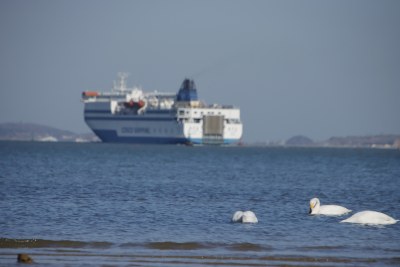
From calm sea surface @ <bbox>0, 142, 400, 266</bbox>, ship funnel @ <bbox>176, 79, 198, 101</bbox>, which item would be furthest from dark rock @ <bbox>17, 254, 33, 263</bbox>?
ship funnel @ <bbox>176, 79, 198, 101</bbox>

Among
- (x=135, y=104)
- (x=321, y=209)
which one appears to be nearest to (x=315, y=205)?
(x=321, y=209)

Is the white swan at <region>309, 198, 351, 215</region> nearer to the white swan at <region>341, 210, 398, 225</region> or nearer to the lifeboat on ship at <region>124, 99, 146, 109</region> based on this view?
the white swan at <region>341, 210, 398, 225</region>

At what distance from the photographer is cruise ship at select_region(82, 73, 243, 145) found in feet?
505

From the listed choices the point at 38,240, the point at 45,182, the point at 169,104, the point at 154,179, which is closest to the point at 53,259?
the point at 38,240

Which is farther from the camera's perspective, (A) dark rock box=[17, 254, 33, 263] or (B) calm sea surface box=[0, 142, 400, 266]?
(B) calm sea surface box=[0, 142, 400, 266]

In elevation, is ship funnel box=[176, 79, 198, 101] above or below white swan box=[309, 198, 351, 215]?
above

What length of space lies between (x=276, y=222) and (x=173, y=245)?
6.41 metres

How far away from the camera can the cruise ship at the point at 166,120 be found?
154000 millimetres

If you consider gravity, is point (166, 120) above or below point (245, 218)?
above

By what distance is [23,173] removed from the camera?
54875mm

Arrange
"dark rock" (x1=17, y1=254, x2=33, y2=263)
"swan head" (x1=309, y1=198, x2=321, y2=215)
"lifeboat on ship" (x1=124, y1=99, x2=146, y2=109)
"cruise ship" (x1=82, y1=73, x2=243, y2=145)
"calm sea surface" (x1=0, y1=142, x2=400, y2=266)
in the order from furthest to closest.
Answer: "lifeboat on ship" (x1=124, y1=99, x2=146, y2=109) < "cruise ship" (x1=82, y1=73, x2=243, y2=145) < "swan head" (x1=309, y1=198, x2=321, y2=215) < "calm sea surface" (x1=0, y1=142, x2=400, y2=266) < "dark rock" (x1=17, y1=254, x2=33, y2=263)

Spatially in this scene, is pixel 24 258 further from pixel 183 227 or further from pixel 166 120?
pixel 166 120

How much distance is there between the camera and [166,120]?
155 metres

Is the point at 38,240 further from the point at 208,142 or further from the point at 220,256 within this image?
the point at 208,142
